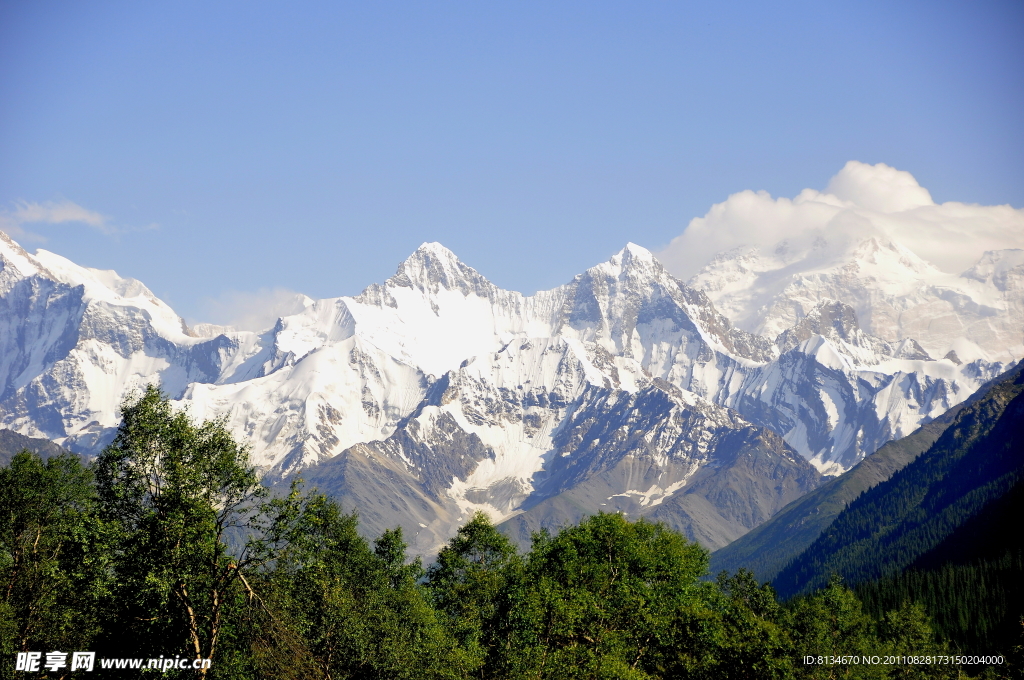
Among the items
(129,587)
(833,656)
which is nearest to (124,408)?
(129,587)

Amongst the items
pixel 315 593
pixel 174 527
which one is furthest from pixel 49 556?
pixel 174 527

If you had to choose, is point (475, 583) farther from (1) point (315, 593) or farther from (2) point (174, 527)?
(2) point (174, 527)

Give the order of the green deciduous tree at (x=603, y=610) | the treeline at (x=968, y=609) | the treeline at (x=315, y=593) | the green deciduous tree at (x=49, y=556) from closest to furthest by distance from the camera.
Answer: the green deciduous tree at (x=49, y=556), the treeline at (x=315, y=593), the green deciduous tree at (x=603, y=610), the treeline at (x=968, y=609)

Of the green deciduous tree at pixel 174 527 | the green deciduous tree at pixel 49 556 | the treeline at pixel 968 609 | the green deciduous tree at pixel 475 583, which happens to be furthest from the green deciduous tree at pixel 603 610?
the treeline at pixel 968 609

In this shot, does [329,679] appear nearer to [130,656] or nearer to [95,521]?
[130,656]

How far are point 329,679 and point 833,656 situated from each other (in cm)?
3489

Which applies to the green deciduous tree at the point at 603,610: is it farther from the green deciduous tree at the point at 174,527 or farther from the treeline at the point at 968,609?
the treeline at the point at 968,609

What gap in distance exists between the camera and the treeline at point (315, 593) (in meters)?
49.4

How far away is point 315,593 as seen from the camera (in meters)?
65.6

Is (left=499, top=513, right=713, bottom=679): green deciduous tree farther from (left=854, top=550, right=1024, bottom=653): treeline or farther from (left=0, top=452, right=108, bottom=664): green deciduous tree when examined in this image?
(left=854, top=550, right=1024, bottom=653): treeline

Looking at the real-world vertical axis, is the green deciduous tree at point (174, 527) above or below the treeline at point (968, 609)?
above

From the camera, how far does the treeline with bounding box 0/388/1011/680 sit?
49.4 meters

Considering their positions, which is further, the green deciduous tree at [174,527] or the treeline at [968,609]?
the treeline at [968,609]

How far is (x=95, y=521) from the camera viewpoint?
4816 centimetres
